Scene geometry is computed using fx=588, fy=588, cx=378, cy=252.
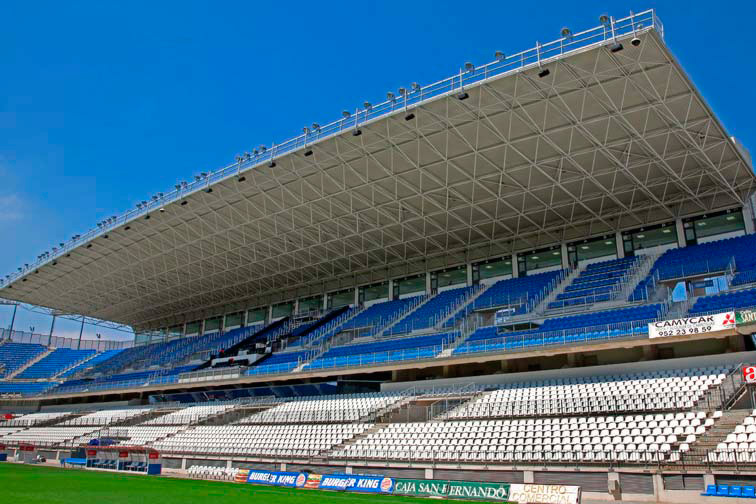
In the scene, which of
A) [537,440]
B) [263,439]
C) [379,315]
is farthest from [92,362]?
[537,440]

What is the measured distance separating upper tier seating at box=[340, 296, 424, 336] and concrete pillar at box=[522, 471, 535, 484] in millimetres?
19285

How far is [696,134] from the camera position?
939 inches

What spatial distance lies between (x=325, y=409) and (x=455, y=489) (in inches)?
549

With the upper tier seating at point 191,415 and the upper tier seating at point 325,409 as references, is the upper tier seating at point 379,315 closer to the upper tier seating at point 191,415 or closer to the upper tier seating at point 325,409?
the upper tier seating at point 325,409

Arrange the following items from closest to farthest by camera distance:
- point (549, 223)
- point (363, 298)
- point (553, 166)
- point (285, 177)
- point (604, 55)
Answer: point (604, 55), point (553, 166), point (285, 177), point (549, 223), point (363, 298)

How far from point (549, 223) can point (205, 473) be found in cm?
2242

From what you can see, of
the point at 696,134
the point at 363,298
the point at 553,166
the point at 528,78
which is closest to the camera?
the point at 528,78

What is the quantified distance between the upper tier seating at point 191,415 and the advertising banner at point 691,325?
973 inches

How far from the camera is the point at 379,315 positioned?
1534 inches

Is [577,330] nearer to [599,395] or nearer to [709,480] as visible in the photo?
[599,395]

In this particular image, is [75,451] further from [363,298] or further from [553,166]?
[553,166]

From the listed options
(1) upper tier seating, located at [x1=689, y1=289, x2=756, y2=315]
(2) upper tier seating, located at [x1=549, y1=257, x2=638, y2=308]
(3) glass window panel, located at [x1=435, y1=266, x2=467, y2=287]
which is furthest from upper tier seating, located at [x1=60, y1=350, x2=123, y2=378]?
(1) upper tier seating, located at [x1=689, y1=289, x2=756, y2=315]

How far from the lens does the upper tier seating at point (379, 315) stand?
37.6 meters

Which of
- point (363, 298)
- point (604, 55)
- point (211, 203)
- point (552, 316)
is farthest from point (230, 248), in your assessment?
point (604, 55)
